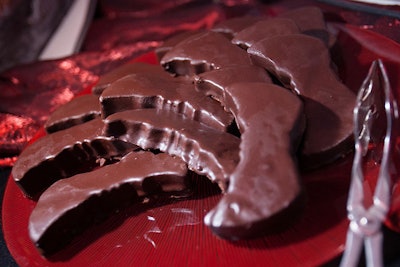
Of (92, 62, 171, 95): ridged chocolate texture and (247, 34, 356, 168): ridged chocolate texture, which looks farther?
(92, 62, 171, 95): ridged chocolate texture

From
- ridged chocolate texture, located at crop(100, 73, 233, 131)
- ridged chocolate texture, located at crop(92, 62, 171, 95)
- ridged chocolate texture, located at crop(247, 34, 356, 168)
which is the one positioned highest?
ridged chocolate texture, located at crop(247, 34, 356, 168)

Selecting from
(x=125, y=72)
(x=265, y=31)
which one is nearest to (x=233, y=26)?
(x=265, y=31)

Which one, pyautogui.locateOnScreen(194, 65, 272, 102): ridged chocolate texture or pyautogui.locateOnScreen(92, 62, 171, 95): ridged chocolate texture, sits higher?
pyautogui.locateOnScreen(194, 65, 272, 102): ridged chocolate texture

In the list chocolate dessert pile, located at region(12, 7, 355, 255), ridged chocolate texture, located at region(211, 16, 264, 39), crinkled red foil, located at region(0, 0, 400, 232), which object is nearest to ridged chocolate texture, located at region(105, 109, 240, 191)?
chocolate dessert pile, located at region(12, 7, 355, 255)

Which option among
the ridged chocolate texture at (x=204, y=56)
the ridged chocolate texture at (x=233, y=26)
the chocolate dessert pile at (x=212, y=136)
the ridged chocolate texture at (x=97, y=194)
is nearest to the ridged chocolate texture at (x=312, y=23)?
the chocolate dessert pile at (x=212, y=136)

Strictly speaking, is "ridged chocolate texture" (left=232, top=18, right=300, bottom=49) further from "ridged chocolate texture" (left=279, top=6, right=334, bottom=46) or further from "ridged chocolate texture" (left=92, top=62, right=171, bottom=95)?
"ridged chocolate texture" (left=92, top=62, right=171, bottom=95)

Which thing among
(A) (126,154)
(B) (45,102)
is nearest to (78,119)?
(A) (126,154)

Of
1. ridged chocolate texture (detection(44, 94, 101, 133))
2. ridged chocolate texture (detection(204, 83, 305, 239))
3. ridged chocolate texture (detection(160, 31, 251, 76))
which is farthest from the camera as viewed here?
ridged chocolate texture (detection(44, 94, 101, 133))
